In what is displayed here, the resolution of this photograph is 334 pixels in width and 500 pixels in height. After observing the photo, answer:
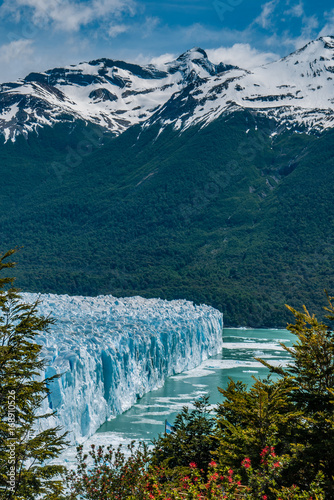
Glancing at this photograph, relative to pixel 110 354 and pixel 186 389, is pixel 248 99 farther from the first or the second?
pixel 110 354

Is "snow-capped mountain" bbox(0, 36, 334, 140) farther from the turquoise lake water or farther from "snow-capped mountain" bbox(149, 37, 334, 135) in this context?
the turquoise lake water

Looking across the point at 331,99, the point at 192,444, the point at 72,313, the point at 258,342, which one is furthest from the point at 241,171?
the point at 192,444

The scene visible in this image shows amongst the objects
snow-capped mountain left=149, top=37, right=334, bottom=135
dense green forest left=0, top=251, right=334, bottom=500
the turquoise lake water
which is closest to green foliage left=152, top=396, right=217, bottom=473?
dense green forest left=0, top=251, right=334, bottom=500

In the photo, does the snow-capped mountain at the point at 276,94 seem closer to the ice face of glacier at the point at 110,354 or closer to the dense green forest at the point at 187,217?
the dense green forest at the point at 187,217

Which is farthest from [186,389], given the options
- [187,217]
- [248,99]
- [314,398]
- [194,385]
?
[248,99]

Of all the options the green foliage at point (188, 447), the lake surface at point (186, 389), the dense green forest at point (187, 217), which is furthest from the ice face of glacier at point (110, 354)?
the dense green forest at point (187, 217)

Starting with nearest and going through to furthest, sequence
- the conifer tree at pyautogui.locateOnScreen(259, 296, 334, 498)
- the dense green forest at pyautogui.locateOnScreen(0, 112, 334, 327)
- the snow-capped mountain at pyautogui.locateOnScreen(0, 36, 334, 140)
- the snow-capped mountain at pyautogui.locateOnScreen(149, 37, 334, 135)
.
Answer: the conifer tree at pyautogui.locateOnScreen(259, 296, 334, 498) → the dense green forest at pyautogui.locateOnScreen(0, 112, 334, 327) → the snow-capped mountain at pyautogui.locateOnScreen(149, 37, 334, 135) → the snow-capped mountain at pyautogui.locateOnScreen(0, 36, 334, 140)

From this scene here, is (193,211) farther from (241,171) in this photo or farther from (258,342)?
(258,342)
